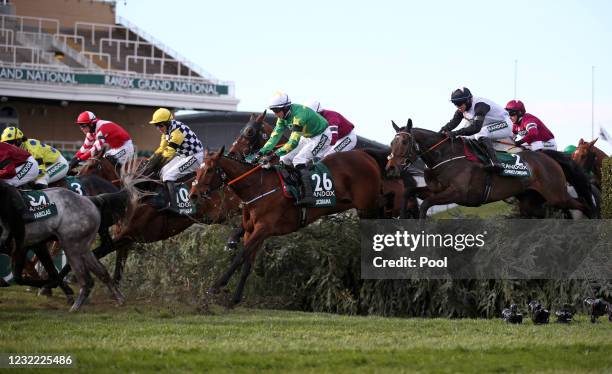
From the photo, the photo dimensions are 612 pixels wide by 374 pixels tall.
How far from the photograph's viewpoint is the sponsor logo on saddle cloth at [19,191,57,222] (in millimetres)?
11227

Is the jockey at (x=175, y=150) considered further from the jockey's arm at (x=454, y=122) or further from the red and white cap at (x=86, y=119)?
the jockey's arm at (x=454, y=122)

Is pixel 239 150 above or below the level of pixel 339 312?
above

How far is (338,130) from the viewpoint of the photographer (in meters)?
14.7

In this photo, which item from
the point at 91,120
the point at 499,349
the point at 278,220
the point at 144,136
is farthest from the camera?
the point at 144,136

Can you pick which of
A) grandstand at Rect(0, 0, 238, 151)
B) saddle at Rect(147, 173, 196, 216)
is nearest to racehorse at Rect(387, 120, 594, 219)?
saddle at Rect(147, 173, 196, 216)

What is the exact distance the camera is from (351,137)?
14.9 meters

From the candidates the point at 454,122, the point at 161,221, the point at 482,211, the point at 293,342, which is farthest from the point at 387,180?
the point at 482,211

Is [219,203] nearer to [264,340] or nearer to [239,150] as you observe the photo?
[239,150]

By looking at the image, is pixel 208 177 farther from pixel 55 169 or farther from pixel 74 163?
A: pixel 74 163

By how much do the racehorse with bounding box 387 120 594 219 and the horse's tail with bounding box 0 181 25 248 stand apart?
4508 millimetres

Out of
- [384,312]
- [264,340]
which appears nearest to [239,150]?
[384,312]

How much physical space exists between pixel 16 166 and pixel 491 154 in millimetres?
5913

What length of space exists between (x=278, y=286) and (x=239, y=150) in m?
1.93

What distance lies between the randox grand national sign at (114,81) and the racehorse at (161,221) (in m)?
19.8
